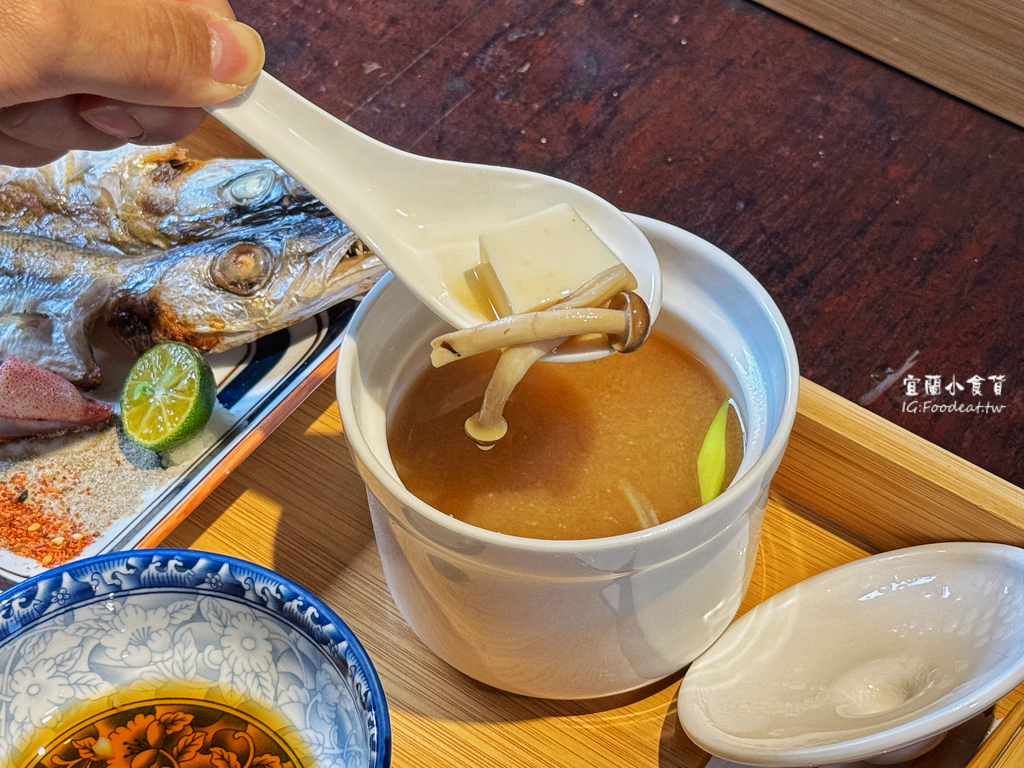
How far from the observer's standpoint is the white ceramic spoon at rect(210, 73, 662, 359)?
2.72 feet

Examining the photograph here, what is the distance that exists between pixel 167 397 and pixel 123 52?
Result: 39cm

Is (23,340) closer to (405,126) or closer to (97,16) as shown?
(97,16)

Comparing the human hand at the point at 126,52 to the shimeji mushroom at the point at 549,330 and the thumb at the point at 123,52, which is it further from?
the shimeji mushroom at the point at 549,330

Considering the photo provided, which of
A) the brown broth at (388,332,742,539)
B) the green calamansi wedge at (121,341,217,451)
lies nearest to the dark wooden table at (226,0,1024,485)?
the brown broth at (388,332,742,539)

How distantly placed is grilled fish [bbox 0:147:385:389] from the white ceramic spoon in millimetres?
317

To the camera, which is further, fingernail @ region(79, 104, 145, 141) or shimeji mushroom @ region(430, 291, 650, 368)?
fingernail @ region(79, 104, 145, 141)

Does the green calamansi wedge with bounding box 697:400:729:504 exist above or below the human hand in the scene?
below

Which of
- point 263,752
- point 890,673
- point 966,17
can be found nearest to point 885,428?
point 890,673

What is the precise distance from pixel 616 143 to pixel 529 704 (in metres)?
1.14

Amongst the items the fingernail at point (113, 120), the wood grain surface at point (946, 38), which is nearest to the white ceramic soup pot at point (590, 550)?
the fingernail at point (113, 120)

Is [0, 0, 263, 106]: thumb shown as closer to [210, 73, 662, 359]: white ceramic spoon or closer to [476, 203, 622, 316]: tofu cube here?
[210, 73, 662, 359]: white ceramic spoon

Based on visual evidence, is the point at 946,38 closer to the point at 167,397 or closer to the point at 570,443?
the point at 570,443

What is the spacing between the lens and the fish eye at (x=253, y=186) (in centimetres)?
137

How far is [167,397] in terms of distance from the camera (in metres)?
1.07
